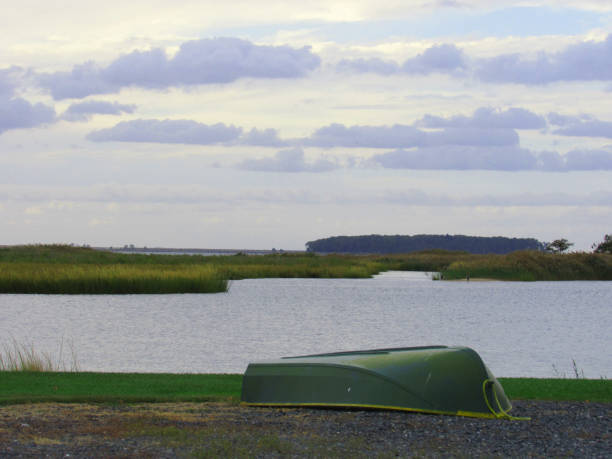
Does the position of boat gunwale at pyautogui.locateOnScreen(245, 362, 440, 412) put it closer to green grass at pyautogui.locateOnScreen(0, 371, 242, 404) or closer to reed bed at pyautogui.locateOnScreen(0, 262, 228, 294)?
green grass at pyautogui.locateOnScreen(0, 371, 242, 404)

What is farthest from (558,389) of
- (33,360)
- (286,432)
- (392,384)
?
(33,360)

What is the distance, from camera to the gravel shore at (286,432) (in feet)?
27.6

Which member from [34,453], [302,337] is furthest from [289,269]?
[34,453]

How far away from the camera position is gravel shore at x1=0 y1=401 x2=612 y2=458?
840cm

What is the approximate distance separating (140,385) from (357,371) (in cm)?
383

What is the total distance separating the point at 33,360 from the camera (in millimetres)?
15734

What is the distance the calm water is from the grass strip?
167 inches

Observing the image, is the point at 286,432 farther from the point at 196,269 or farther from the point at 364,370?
the point at 196,269

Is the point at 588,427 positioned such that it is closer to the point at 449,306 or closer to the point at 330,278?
the point at 449,306

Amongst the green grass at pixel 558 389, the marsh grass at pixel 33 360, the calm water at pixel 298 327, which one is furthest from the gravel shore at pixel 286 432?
the calm water at pixel 298 327

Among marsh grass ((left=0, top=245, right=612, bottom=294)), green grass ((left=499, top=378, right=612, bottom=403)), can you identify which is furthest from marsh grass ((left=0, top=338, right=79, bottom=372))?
marsh grass ((left=0, top=245, right=612, bottom=294))

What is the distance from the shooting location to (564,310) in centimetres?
3834

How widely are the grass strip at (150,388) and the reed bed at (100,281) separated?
2537 cm

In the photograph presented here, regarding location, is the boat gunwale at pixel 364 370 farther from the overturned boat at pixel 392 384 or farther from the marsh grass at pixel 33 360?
the marsh grass at pixel 33 360
